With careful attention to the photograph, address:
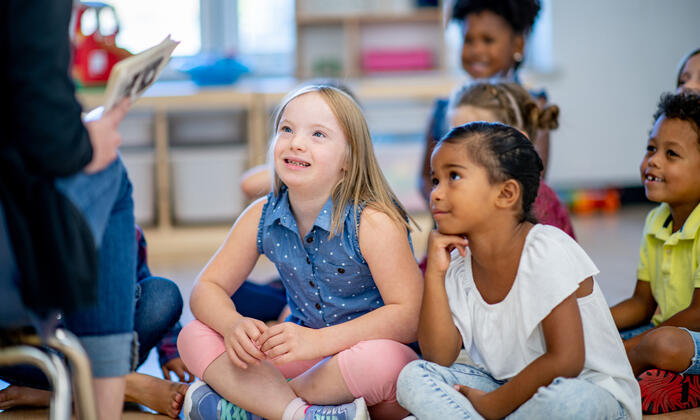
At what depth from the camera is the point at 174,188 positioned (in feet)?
10.9

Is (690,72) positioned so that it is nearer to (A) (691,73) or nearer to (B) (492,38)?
(A) (691,73)

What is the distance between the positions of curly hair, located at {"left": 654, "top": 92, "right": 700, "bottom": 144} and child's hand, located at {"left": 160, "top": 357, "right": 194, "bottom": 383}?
1.07 m

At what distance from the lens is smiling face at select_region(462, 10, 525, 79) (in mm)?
2039

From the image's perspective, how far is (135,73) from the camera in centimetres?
85

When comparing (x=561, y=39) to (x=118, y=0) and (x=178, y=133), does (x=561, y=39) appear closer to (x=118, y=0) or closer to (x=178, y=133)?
(x=178, y=133)

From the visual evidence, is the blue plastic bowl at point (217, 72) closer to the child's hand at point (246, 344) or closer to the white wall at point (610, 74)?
the white wall at point (610, 74)

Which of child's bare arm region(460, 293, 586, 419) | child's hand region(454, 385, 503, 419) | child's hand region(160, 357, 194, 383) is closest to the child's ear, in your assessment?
child's bare arm region(460, 293, 586, 419)

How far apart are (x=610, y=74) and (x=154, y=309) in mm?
3092

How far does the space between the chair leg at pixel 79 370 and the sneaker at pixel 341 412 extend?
0.43m

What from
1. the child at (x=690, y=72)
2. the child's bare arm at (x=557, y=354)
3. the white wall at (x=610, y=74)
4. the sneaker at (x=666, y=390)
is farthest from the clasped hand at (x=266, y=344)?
the white wall at (x=610, y=74)

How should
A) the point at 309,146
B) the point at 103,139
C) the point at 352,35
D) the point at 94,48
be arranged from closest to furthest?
the point at 103,139 < the point at 309,146 < the point at 94,48 < the point at 352,35

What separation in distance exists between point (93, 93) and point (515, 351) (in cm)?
263

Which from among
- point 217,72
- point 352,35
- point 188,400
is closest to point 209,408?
point 188,400

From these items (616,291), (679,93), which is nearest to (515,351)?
(679,93)
